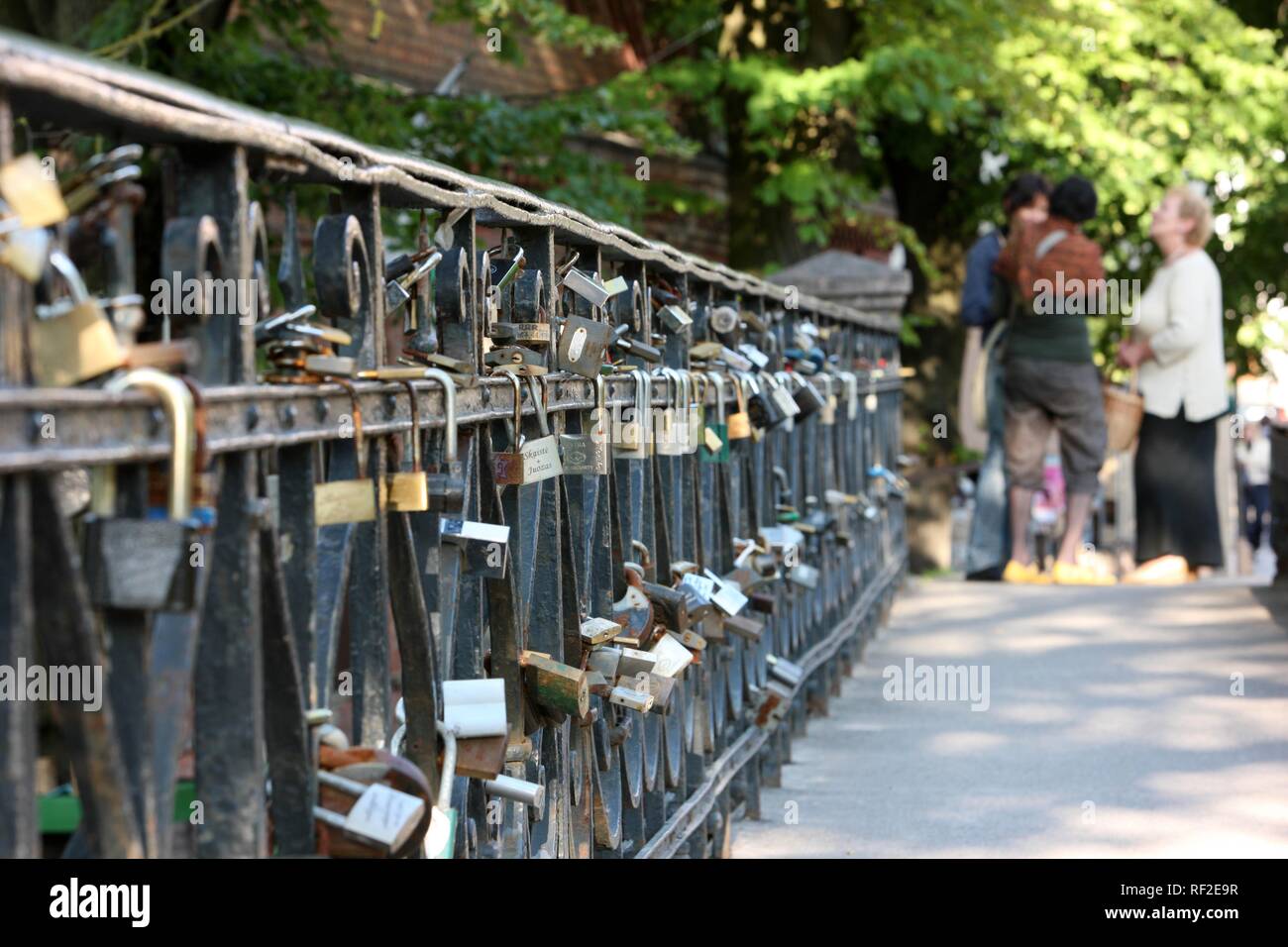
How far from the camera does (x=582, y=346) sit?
3.43m

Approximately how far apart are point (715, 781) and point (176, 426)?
3.14 metres

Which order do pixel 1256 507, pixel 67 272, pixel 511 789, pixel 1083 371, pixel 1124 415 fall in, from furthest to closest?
pixel 1256 507 < pixel 1124 415 < pixel 1083 371 < pixel 511 789 < pixel 67 272

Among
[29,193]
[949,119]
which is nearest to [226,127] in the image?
[29,193]

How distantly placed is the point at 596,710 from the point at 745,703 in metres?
1.95

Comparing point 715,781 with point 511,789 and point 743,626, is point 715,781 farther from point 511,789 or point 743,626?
point 511,789

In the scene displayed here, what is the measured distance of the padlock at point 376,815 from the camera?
1.96 m

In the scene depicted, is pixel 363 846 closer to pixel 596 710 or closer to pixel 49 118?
pixel 49 118

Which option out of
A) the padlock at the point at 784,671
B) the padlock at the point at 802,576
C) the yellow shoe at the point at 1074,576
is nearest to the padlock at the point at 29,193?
the padlock at the point at 784,671

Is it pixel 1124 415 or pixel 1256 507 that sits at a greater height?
pixel 1124 415

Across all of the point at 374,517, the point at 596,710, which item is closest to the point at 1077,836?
the point at 596,710

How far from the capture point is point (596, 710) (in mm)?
3438

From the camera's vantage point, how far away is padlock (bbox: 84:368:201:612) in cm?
159

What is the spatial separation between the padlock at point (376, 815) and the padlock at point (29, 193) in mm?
755
